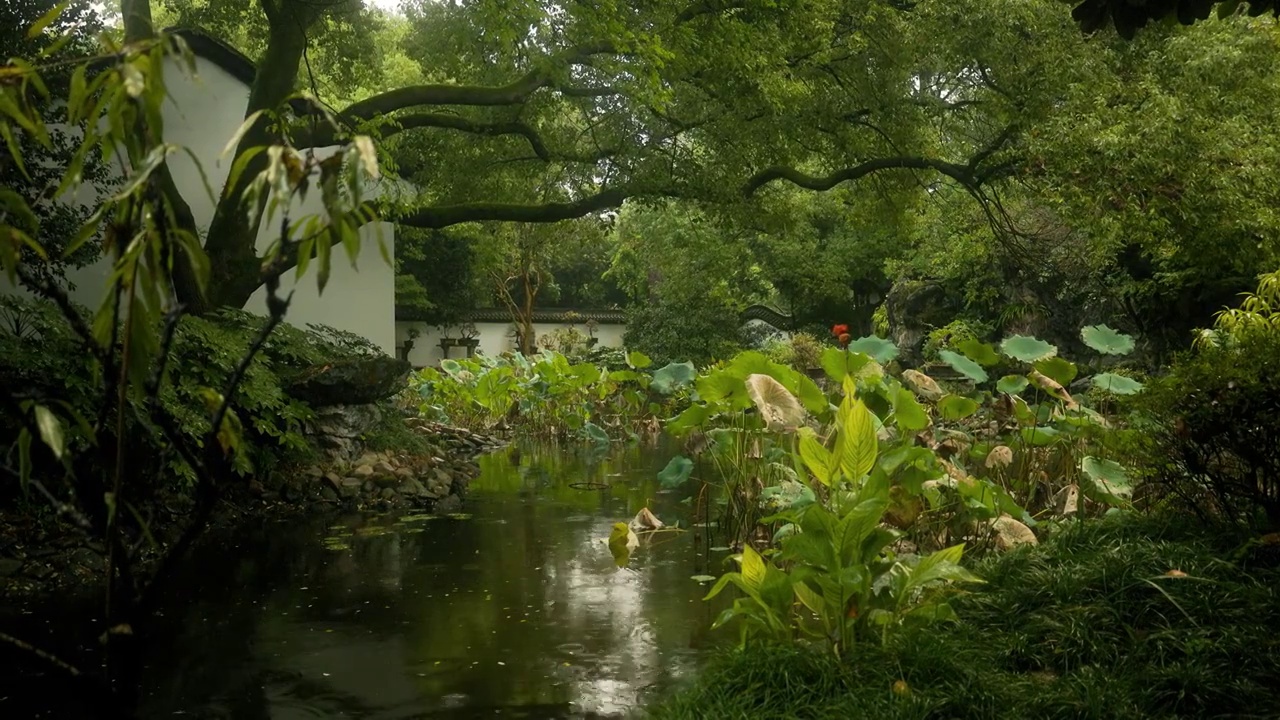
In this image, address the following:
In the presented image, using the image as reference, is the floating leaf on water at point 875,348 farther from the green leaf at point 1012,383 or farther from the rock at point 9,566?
the rock at point 9,566

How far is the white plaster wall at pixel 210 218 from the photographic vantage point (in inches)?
A: 446

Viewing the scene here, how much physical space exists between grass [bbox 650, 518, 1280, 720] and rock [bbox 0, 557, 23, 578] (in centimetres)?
431

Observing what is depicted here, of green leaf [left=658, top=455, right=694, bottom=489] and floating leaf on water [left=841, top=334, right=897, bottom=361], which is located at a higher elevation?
floating leaf on water [left=841, top=334, right=897, bottom=361]

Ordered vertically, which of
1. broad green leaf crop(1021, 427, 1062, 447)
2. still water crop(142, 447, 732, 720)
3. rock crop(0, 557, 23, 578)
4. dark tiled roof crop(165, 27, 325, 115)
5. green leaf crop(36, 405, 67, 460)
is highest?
dark tiled roof crop(165, 27, 325, 115)

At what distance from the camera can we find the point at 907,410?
19.9ft

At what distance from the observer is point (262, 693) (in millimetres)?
4176

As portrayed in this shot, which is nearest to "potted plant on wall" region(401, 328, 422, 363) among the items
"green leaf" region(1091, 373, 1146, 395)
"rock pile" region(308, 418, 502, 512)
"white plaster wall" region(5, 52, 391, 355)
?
"white plaster wall" region(5, 52, 391, 355)

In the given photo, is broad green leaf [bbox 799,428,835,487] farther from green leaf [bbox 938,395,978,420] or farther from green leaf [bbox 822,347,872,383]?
green leaf [bbox 938,395,978,420]

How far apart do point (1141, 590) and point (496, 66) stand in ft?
31.7

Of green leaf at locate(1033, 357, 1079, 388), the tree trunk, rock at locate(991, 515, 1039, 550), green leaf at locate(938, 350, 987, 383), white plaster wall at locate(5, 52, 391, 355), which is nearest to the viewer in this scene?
rock at locate(991, 515, 1039, 550)

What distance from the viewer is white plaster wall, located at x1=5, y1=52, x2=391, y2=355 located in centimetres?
1132

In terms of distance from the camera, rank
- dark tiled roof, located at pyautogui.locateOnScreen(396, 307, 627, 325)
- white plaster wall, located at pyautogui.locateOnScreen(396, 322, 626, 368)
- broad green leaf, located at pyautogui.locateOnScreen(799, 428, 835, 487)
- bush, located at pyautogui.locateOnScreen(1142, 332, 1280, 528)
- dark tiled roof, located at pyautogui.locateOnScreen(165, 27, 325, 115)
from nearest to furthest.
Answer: bush, located at pyautogui.locateOnScreen(1142, 332, 1280, 528), broad green leaf, located at pyautogui.locateOnScreen(799, 428, 835, 487), dark tiled roof, located at pyautogui.locateOnScreen(165, 27, 325, 115), white plaster wall, located at pyautogui.locateOnScreen(396, 322, 626, 368), dark tiled roof, located at pyautogui.locateOnScreen(396, 307, 627, 325)

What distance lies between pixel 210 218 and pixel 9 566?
Result: 652 centimetres

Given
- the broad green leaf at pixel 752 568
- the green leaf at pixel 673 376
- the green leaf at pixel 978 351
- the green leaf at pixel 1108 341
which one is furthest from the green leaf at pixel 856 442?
the green leaf at pixel 673 376
